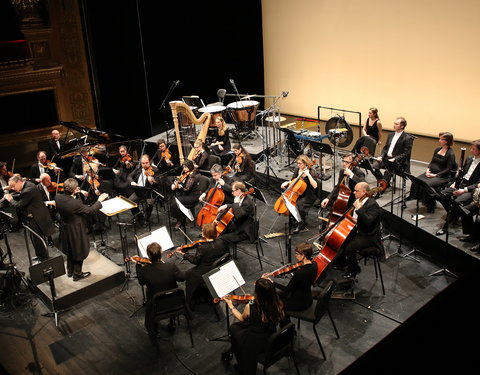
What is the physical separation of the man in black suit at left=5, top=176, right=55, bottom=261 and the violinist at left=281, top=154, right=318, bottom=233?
3587mm

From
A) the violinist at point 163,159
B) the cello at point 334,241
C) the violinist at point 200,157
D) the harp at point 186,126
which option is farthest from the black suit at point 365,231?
the harp at point 186,126

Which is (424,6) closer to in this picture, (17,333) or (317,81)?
(317,81)

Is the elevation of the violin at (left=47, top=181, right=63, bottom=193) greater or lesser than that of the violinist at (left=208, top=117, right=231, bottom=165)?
lesser

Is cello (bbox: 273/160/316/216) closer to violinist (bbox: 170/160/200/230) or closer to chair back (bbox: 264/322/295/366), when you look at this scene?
violinist (bbox: 170/160/200/230)

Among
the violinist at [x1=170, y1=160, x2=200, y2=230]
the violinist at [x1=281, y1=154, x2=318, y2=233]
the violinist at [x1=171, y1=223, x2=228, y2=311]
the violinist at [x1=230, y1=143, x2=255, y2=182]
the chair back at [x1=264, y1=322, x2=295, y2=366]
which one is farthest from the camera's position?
the violinist at [x1=230, y1=143, x2=255, y2=182]

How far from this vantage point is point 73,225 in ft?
20.9

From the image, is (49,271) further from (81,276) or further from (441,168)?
(441,168)

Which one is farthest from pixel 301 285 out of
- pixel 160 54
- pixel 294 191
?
pixel 160 54

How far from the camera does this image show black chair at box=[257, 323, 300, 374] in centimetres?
424

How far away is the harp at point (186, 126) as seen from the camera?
9.77m

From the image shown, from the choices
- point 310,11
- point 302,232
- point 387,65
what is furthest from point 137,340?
point 310,11

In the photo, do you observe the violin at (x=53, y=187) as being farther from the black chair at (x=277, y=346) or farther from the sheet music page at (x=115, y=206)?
the black chair at (x=277, y=346)

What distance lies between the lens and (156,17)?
12594 mm

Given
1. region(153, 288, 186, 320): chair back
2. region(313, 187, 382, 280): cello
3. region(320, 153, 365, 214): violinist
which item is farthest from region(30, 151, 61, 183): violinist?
region(313, 187, 382, 280): cello
